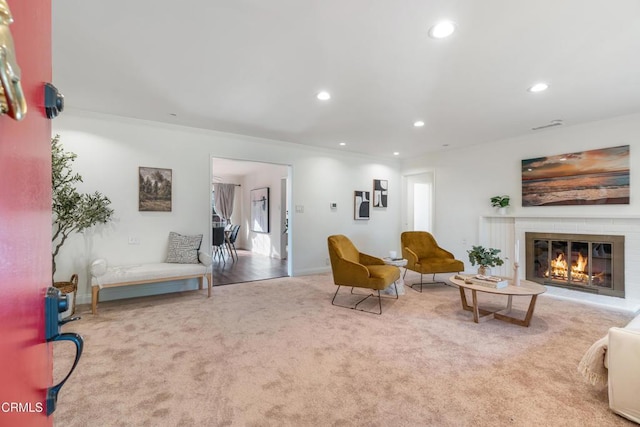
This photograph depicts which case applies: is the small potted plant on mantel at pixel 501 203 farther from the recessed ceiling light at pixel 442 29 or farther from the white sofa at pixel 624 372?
the recessed ceiling light at pixel 442 29

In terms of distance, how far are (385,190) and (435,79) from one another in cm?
393

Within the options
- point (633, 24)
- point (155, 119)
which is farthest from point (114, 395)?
point (633, 24)

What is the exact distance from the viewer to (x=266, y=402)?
1843mm

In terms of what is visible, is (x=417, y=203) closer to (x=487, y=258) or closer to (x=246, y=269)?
(x=487, y=258)

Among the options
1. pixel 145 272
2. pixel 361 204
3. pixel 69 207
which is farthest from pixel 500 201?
pixel 69 207

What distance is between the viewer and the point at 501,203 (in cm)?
494

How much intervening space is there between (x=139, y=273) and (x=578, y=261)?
597 centimetres

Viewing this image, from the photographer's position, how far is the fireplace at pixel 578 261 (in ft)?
12.8

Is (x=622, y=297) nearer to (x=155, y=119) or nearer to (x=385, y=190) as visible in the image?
(x=385, y=190)

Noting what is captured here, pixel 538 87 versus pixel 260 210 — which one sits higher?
pixel 538 87

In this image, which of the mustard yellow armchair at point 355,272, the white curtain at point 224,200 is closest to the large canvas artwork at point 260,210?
the white curtain at point 224,200

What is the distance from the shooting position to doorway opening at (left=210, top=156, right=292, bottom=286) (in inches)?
224

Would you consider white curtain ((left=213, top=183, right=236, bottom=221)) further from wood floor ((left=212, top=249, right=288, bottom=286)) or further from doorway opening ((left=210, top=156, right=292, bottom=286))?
wood floor ((left=212, top=249, right=288, bottom=286))

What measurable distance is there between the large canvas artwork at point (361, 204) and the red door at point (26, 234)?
18.8ft
